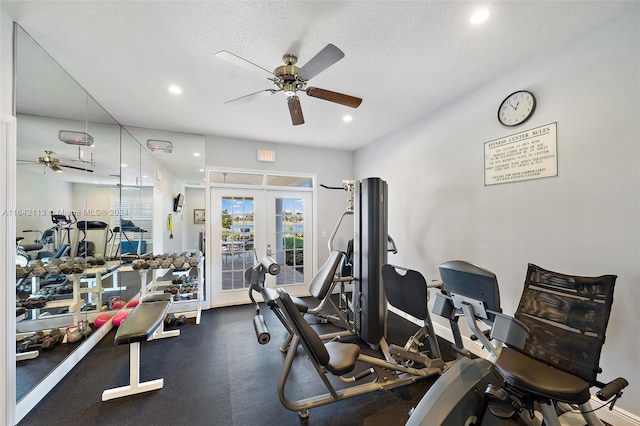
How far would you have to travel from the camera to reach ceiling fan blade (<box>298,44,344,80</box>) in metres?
1.61

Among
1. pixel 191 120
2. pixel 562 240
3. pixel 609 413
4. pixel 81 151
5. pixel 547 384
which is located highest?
pixel 191 120

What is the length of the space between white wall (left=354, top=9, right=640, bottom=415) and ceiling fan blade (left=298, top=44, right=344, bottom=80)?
1.93m

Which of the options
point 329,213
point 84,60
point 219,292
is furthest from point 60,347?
Answer: point 329,213

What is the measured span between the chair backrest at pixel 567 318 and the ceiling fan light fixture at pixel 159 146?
15.9 feet

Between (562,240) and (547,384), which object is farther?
(562,240)

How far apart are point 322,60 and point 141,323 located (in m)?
2.69

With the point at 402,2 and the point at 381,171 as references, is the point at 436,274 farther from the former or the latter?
the point at 402,2

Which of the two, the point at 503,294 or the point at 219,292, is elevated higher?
the point at 503,294

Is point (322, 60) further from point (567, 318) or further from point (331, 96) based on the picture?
point (567, 318)

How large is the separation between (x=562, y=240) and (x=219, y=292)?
4.49 meters

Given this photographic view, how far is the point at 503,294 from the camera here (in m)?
2.48

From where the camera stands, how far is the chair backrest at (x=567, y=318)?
1492 millimetres

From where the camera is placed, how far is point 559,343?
1.64 m

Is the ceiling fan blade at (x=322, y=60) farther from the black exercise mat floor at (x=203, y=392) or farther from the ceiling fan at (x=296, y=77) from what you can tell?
the black exercise mat floor at (x=203, y=392)
